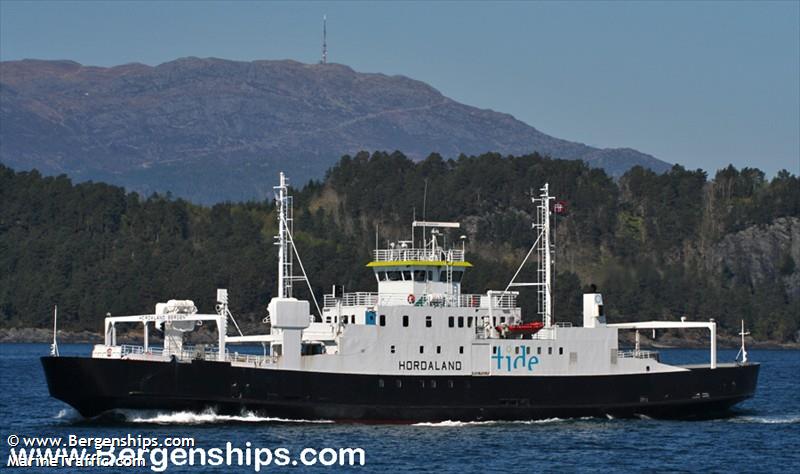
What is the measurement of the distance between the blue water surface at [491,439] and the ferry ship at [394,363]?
650 mm

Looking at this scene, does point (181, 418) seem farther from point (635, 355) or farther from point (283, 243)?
point (635, 355)

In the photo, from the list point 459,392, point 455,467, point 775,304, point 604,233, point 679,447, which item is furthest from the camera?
point 604,233

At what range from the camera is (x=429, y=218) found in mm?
160000

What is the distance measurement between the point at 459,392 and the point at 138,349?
10895 millimetres

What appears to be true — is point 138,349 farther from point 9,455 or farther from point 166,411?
point 9,455

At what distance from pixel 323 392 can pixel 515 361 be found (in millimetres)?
6883

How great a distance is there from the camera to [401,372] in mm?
46938

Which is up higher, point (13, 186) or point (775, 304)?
point (13, 186)

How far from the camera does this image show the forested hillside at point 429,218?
140250 mm

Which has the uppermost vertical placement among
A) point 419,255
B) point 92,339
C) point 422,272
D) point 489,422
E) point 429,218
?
point 429,218

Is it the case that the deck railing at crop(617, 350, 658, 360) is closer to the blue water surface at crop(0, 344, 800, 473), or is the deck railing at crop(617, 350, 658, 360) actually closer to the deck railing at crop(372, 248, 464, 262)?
the blue water surface at crop(0, 344, 800, 473)

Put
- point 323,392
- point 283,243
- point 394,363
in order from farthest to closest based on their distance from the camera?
point 283,243, point 394,363, point 323,392

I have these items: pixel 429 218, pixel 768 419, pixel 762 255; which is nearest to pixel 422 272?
pixel 768 419

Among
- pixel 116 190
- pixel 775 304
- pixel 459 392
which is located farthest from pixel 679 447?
pixel 116 190
